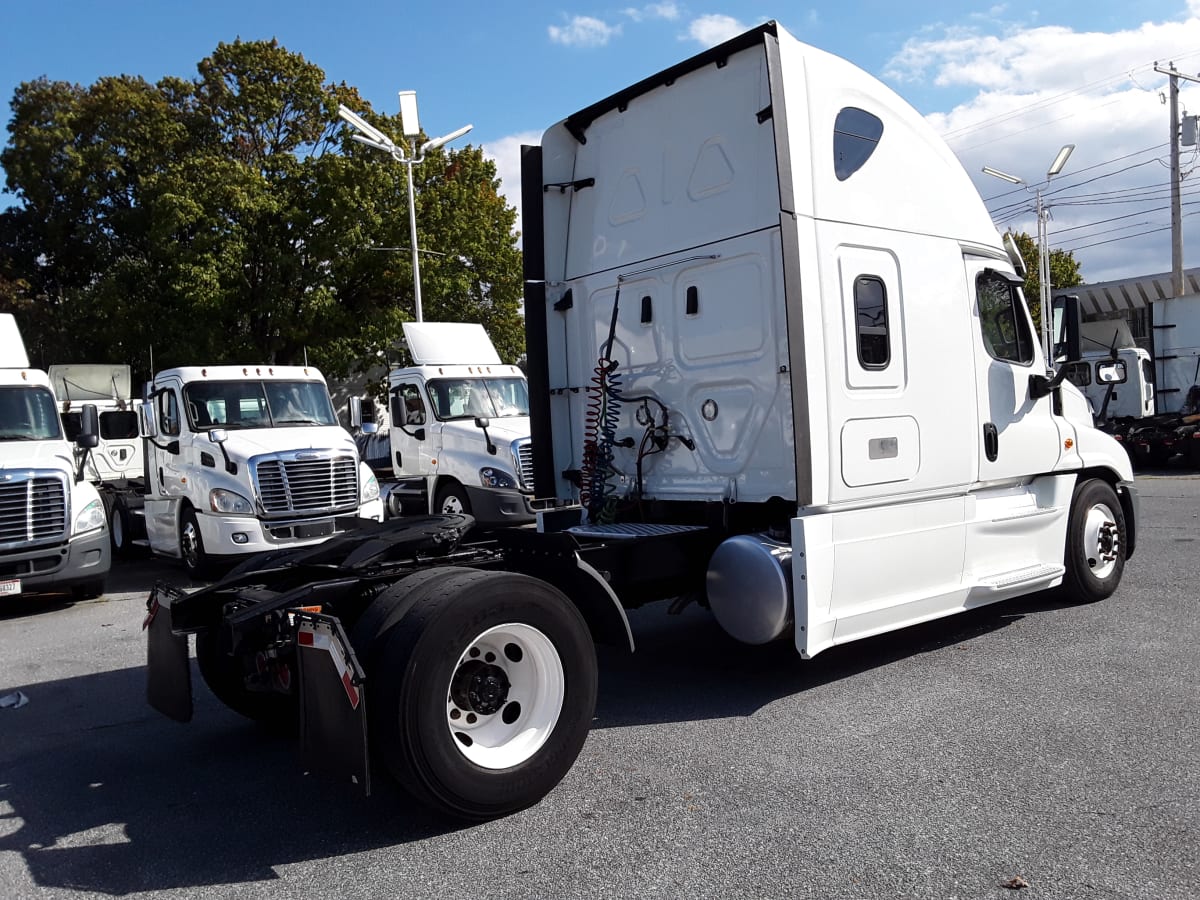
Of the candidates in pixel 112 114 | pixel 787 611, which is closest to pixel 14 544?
pixel 787 611

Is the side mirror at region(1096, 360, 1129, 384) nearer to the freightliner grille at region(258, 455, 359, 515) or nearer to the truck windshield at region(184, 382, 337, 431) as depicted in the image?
the freightliner grille at region(258, 455, 359, 515)

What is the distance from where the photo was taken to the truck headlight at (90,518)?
430 inches

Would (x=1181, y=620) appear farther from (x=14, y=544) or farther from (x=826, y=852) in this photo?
(x=14, y=544)

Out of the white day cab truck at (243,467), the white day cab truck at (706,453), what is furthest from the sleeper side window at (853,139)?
the white day cab truck at (243,467)

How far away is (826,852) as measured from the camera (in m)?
3.90

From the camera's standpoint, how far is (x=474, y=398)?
14.7m

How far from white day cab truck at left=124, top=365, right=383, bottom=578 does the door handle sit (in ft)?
22.6

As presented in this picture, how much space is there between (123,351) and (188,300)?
4.51 meters

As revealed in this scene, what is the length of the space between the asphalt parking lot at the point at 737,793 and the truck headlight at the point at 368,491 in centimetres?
567

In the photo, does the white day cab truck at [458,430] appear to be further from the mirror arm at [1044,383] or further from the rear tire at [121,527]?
the mirror arm at [1044,383]

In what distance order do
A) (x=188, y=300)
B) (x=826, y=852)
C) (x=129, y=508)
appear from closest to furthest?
1. (x=826, y=852)
2. (x=129, y=508)
3. (x=188, y=300)

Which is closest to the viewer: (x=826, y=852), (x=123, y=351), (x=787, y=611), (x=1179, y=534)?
(x=826, y=852)

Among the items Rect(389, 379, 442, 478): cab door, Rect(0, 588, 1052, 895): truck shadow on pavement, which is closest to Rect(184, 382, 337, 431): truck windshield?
Rect(389, 379, 442, 478): cab door

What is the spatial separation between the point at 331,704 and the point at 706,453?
10.2 feet
